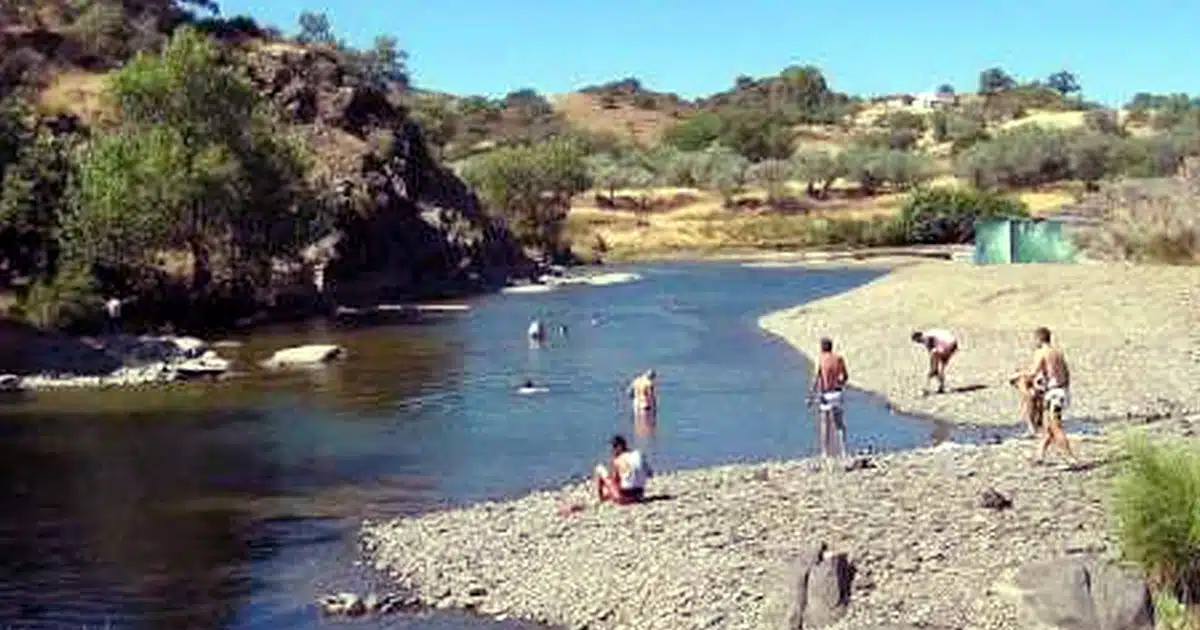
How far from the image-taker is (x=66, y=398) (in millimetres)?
56062

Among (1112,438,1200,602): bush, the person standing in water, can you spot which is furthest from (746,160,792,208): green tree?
(1112,438,1200,602): bush

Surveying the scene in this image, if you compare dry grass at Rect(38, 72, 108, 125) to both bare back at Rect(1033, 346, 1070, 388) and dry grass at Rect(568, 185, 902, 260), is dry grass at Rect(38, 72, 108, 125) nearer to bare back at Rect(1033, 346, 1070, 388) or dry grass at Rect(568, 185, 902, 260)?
dry grass at Rect(568, 185, 902, 260)

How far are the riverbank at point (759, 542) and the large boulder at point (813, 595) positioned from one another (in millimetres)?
154

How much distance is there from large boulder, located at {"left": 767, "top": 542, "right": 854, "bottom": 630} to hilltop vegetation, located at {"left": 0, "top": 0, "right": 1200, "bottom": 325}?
54958 mm

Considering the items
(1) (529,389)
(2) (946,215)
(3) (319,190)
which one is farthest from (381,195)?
(1) (529,389)

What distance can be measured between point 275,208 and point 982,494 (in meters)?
63.5

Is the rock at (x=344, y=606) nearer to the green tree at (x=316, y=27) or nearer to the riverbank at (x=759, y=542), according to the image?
the riverbank at (x=759, y=542)

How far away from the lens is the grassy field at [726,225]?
153 meters

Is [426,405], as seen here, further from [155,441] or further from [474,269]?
[474,269]

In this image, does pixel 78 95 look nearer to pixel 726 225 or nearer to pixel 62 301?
pixel 62 301

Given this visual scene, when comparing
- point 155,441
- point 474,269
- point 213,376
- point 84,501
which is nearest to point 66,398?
point 213,376

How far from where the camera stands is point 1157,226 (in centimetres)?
7569

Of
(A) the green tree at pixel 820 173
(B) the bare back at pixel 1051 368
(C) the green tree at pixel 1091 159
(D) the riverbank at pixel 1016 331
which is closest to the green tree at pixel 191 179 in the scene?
(D) the riverbank at pixel 1016 331

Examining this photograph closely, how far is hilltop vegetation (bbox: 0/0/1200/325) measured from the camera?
7806 cm
